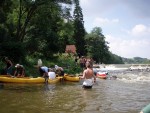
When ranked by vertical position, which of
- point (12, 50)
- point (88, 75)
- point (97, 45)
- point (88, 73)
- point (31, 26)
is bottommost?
point (88, 75)

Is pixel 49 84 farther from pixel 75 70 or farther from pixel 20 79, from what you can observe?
pixel 75 70

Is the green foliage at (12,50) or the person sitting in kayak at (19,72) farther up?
the green foliage at (12,50)

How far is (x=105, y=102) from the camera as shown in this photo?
13539 millimetres

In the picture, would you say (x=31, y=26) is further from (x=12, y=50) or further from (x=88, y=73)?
(x=88, y=73)

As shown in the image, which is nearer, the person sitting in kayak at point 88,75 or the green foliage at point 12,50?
the person sitting in kayak at point 88,75

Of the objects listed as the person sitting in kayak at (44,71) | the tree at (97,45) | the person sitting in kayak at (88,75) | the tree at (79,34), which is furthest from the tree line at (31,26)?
→ the tree at (97,45)

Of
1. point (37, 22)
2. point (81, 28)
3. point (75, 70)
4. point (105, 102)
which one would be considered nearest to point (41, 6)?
point (37, 22)

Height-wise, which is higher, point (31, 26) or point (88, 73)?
point (31, 26)

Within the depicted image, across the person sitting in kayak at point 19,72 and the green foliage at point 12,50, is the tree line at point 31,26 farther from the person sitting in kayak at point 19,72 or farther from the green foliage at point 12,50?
the person sitting in kayak at point 19,72

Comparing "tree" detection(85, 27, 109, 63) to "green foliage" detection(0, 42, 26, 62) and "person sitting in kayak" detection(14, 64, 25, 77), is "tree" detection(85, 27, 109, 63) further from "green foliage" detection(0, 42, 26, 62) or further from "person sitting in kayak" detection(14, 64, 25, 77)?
"person sitting in kayak" detection(14, 64, 25, 77)

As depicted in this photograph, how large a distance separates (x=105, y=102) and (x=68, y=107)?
240cm

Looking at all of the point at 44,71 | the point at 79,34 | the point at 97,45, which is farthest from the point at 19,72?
the point at 97,45

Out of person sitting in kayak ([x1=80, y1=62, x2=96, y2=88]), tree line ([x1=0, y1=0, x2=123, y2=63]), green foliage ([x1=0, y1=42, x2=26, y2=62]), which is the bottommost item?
person sitting in kayak ([x1=80, y1=62, x2=96, y2=88])

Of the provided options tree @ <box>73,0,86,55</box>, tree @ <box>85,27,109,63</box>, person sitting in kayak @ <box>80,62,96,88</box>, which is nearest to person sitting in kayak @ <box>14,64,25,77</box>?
person sitting in kayak @ <box>80,62,96,88</box>
